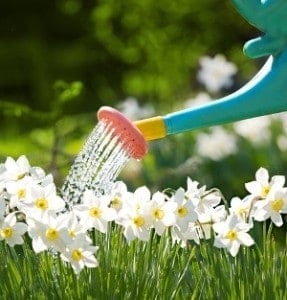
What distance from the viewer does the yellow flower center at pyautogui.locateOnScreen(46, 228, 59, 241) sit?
2.38 meters

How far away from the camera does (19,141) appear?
779 cm

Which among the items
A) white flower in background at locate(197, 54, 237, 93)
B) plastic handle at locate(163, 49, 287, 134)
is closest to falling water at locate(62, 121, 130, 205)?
plastic handle at locate(163, 49, 287, 134)

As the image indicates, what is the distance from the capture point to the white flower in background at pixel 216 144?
201 inches

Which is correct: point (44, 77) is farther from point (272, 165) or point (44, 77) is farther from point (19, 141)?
point (272, 165)

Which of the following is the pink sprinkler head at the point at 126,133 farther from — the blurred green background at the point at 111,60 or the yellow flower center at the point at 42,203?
the blurred green background at the point at 111,60

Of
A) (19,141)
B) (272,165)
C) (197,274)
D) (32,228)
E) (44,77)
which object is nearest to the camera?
(32,228)

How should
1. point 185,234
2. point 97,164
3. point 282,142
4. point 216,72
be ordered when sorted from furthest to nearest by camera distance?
1. point 216,72
2. point 282,142
3. point 97,164
4. point 185,234

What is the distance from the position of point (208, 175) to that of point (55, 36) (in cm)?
441

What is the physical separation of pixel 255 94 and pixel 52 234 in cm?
57

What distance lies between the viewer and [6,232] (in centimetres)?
248

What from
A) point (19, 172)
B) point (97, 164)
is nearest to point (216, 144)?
point (97, 164)

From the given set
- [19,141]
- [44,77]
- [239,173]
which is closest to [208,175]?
[239,173]

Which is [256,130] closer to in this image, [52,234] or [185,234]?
[185,234]

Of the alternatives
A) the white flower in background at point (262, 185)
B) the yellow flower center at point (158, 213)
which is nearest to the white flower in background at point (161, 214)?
the yellow flower center at point (158, 213)
